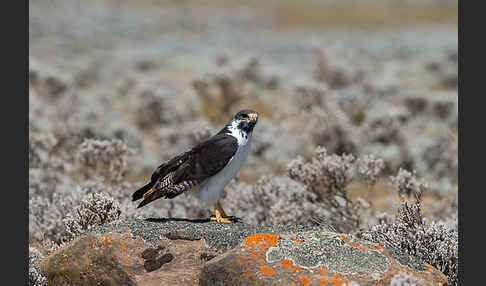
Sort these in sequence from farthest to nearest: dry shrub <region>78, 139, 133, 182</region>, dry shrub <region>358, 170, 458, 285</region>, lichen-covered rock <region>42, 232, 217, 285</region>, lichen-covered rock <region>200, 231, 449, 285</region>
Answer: dry shrub <region>78, 139, 133, 182</region> < dry shrub <region>358, 170, 458, 285</region> < lichen-covered rock <region>42, 232, 217, 285</region> < lichen-covered rock <region>200, 231, 449, 285</region>

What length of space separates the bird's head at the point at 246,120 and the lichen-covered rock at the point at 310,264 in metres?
1.95

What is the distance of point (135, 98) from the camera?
19844mm

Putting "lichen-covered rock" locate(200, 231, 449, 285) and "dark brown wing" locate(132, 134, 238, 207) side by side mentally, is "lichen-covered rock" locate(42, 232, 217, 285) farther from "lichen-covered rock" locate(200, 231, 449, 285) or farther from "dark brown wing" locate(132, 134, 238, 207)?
"dark brown wing" locate(132, 134, 238, 207)

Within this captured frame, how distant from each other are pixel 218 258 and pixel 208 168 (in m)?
1.76

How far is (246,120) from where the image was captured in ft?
23.1

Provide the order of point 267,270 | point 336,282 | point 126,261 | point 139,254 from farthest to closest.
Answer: point 139,254
point 126,261
point 267,270
point 336,282

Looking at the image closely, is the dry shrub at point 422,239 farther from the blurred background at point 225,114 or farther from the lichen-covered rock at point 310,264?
the blurred background at point 225,114

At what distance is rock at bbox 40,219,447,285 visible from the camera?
5004 mm

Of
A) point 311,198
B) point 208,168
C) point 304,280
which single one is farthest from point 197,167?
point 311,198

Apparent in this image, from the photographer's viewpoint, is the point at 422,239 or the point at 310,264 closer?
the point at 310,264

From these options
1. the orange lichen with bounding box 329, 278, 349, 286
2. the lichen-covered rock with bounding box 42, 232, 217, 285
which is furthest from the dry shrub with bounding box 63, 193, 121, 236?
the orange lichen with bounding box 329, 278, 349, 286

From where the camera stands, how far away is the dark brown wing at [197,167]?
6.83 meters

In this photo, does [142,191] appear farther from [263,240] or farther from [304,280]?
[304,280]

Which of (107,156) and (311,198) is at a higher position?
(107,156)
